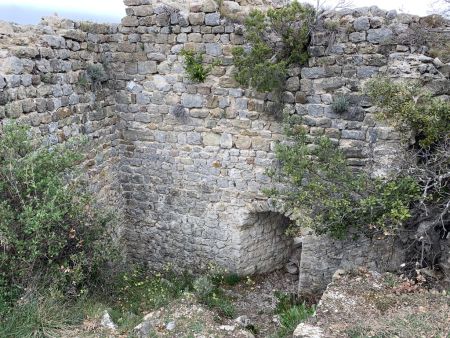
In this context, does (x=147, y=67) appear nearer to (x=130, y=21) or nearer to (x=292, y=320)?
(x=130, y=21)

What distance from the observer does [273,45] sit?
6199 mm

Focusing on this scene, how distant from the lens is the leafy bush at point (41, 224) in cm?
481

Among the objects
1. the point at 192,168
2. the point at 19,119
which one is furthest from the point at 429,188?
the point at 19,119

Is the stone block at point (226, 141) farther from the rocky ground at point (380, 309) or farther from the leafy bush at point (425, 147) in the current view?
the rocky ground at point (380, 309)

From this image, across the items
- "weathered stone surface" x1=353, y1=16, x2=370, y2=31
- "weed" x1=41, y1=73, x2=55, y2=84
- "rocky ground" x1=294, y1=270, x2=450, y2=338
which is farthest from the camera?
"weed" x1=41, y1=73, x2=55, y2=84

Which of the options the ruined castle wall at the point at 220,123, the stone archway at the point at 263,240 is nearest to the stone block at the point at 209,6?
the ruined castle wall at the point at 220,123

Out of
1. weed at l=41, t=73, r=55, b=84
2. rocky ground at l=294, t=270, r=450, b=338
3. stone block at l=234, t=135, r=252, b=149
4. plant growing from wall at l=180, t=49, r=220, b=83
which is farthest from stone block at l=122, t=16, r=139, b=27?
rocky ground at l=294, t=270, r=450, b=338

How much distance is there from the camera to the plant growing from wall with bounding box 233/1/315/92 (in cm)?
592

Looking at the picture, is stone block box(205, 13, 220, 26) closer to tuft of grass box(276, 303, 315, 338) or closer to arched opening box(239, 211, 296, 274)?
arched opening box(239, 211, 296, 274)

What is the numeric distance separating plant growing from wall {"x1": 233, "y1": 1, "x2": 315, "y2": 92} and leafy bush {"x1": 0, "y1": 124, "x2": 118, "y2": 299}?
100.0 inches

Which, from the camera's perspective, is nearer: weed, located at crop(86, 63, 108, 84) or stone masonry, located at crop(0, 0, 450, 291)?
stone masonry, located at crop(0, 0, 450, 291)

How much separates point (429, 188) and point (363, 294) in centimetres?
152

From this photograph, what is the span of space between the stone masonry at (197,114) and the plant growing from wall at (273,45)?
7.0 inches

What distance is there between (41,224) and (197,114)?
3.04m
